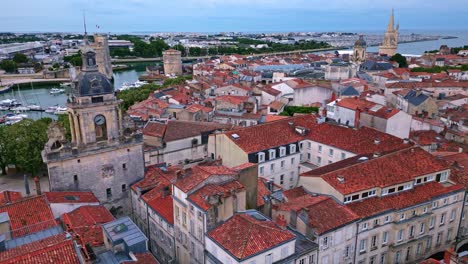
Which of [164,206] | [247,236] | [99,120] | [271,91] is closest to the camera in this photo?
[247,236]

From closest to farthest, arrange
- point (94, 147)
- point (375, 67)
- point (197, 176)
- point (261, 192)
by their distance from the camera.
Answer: point (197, 176) < point (261, 192) < point (94, 147) < point (375, 67)

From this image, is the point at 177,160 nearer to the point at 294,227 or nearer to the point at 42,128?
the point at 42,128

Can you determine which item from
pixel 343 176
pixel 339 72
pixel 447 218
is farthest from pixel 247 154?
pixel 339 72

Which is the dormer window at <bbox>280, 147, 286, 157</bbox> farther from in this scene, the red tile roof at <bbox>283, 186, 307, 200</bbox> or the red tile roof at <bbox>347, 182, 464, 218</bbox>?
the red tile roof at <bbox>347, 182, 464, 218</bbox>

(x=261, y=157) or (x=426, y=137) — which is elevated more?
(x=261, y=157)

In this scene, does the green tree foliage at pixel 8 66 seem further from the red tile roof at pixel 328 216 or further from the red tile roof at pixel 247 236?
the red tile roof at pixel 328 216

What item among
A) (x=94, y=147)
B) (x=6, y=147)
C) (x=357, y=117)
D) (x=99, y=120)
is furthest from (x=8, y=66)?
(x=357, y=117)

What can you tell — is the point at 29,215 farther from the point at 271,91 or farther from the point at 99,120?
the point at 271,91

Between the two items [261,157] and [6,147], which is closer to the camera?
[261,157]
